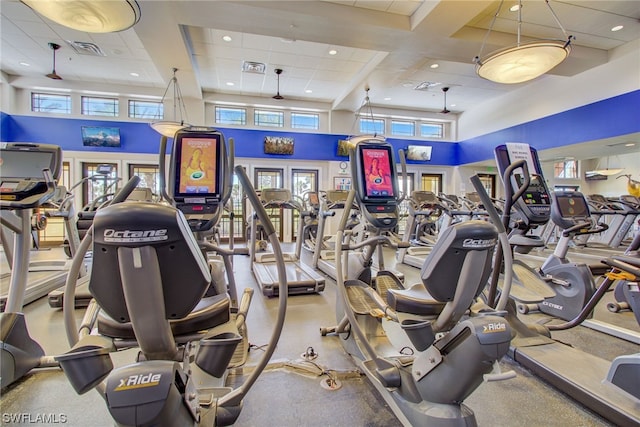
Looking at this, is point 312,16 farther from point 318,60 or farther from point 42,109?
point 42,109

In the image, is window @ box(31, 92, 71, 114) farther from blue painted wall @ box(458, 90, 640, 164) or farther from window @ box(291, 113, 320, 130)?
blue painted wall @ box(458, 90, 640, 164)

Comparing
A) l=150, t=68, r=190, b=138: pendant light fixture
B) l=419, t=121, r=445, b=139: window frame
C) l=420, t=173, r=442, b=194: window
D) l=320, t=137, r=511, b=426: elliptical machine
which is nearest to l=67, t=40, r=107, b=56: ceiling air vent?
l=150, t=68, r=190, b=138: pendant light fixture

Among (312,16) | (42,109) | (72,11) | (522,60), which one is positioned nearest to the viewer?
(72,11)

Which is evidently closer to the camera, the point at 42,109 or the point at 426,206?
the point at 426,206

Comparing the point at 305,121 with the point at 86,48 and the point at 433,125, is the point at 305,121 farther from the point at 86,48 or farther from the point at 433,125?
the point at 86,48

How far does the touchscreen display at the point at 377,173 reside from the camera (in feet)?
8.79

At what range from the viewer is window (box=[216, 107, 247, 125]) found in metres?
8.88

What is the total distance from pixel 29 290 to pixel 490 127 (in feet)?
36.1

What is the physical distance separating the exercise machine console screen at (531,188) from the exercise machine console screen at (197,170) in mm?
2492

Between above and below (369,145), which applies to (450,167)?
above

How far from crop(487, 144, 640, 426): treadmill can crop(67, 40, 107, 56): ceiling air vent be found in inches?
292

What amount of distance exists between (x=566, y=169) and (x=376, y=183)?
11718 mm

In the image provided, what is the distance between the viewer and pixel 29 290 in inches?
138

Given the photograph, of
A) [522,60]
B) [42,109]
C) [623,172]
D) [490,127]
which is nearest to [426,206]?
[522,60]
